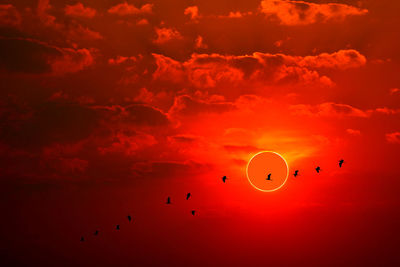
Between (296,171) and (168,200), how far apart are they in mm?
21657

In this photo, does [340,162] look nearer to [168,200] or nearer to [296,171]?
[296,171]

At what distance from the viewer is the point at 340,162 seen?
88.4 m

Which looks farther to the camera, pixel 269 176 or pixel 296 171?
pixel 269 176

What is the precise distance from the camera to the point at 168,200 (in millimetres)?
98312

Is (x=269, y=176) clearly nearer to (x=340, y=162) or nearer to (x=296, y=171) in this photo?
(x=296, y=171)

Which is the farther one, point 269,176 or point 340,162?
point 269,176

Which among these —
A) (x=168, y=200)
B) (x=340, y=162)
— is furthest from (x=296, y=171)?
(x=168, y=200)

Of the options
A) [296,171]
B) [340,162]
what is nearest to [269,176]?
[296,171]

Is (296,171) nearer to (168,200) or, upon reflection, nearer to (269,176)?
(269,176)

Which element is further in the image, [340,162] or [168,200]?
[168,200]

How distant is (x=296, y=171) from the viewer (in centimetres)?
9400

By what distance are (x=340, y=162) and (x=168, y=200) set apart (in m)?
28.9

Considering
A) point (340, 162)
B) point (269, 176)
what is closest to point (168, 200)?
point (269, 176)
